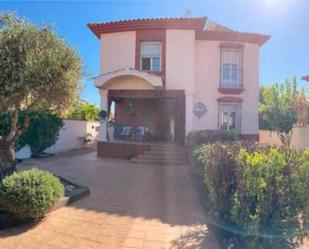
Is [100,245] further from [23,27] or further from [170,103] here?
[170,103]

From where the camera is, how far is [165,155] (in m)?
14.8

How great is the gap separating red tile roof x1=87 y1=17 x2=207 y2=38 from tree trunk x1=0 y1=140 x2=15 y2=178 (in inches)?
467

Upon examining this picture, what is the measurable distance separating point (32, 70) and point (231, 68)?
1393 centimetres

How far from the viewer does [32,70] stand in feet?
21.8

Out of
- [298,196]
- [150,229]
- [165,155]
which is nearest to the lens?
[298,196]

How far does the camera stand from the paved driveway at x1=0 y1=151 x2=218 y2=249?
202 inches

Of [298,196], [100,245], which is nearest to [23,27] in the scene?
[100,245]

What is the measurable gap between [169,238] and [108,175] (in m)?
5.83

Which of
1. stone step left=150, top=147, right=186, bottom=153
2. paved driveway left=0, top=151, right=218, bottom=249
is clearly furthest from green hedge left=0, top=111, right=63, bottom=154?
paved driveway left=0, top=151, right=218, bottom=249

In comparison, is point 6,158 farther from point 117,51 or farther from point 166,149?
point 117,51

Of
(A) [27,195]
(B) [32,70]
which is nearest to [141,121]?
(B) [32,70]

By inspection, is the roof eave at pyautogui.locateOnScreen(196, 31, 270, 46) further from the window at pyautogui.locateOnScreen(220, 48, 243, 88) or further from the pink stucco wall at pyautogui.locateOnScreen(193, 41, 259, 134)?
the window at pyautogui.locateOnScreen(220, 48, 243, 88)

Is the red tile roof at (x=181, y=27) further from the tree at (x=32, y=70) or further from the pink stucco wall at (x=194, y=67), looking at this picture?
the tree at (x=32, y=70)

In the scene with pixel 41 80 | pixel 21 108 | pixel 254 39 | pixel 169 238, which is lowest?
pixel 169 238
